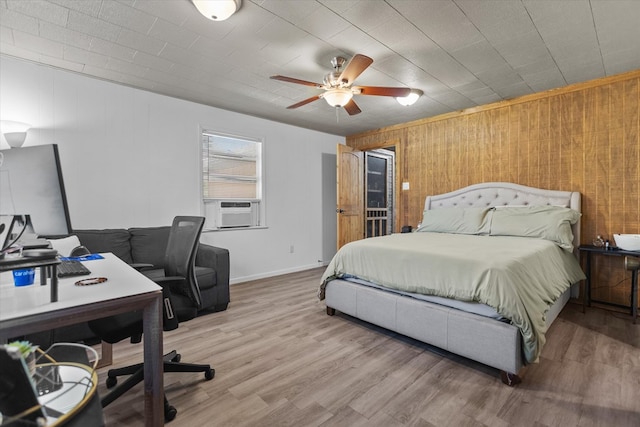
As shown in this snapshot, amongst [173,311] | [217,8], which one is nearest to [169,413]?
[173,311]

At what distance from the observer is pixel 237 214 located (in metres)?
4.29

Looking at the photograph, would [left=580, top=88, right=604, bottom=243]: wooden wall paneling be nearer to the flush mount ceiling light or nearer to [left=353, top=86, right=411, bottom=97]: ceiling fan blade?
[left=353, top=86, right=411, bottom=97]: ceiling fan blade

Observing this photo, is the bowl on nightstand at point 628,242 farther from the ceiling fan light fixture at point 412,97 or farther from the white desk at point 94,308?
the white desk at point 94,308

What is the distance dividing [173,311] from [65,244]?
61.4 inches

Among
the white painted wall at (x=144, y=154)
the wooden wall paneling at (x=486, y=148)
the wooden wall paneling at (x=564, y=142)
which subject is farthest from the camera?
the wooden wall paneling at (x=486, y=148)

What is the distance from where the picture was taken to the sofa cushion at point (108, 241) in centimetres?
284

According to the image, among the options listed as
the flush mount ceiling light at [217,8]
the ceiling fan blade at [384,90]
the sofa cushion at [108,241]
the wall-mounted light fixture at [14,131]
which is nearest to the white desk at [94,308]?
the sofa cushion at [108,241]

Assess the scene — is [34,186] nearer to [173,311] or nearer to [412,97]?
[173,311]

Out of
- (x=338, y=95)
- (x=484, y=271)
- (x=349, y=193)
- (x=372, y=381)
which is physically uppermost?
(x=338, y=95)

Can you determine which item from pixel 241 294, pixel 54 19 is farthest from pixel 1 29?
pixel 241 294

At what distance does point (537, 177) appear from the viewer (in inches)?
144

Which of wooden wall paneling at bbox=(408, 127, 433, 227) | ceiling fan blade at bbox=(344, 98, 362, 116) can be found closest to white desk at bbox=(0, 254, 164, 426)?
ceiling fan blade at bbox=(344, 98, 362, 116)

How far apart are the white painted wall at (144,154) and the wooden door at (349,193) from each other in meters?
0.64

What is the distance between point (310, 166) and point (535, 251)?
3.59 meters
